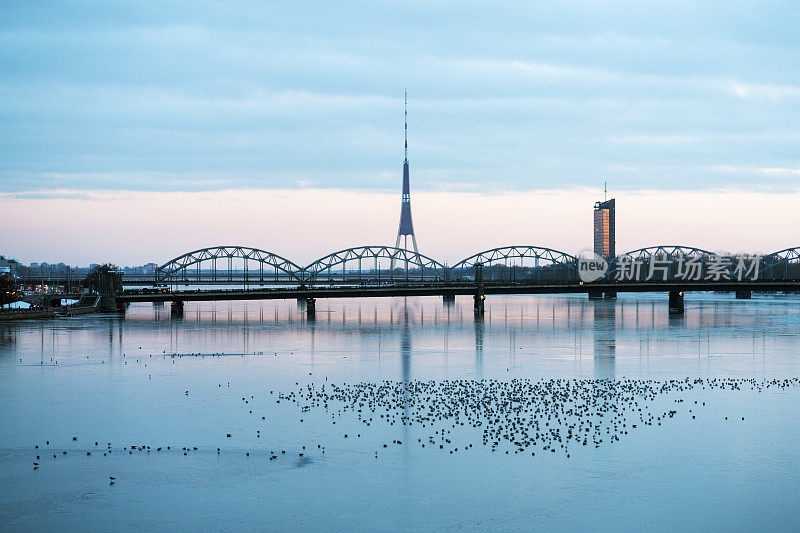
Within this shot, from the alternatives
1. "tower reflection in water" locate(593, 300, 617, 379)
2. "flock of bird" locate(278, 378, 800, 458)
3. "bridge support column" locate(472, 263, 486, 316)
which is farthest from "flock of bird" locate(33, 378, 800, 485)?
"bridge support column" locate(472, 263, 486, 316)

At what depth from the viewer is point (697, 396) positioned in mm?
41781

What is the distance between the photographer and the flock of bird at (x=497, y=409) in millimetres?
30219

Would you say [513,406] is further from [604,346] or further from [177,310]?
[177,310]

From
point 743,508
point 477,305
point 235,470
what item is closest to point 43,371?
point 235,470

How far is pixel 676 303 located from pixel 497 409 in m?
102

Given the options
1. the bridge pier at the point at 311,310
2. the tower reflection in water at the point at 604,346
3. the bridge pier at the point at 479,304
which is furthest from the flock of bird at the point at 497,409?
the bridge pier at the point at 479,304

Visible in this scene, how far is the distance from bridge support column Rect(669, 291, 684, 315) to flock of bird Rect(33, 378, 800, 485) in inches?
3285

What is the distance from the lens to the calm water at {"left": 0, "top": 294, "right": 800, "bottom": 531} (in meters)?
22.7

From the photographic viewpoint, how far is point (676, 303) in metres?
131

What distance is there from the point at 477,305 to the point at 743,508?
103545mm

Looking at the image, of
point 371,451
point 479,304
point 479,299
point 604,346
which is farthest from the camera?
point 479,299

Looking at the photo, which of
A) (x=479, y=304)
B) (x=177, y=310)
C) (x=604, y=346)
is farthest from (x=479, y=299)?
(x=604, y=346)

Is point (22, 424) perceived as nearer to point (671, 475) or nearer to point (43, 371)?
point (43, 371)

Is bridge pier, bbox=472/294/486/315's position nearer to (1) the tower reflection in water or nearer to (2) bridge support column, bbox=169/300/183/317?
(1) the tower reflection in water
